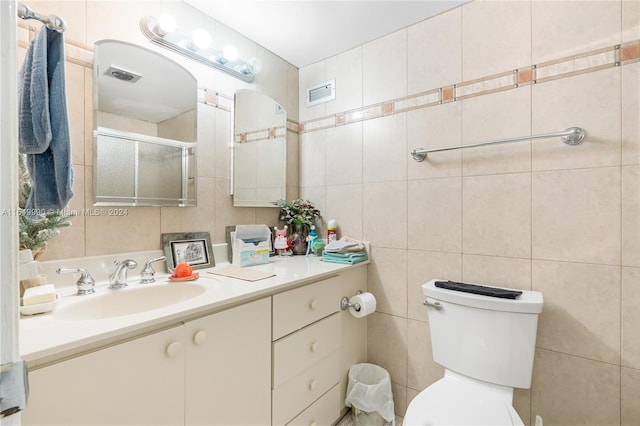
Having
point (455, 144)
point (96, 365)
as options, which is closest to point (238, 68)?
point (455, 144)

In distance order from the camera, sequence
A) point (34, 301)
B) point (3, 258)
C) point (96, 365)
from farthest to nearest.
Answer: point (34, 301), point (96, 365), point (3, 258)

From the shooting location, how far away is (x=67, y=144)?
0.82 meters

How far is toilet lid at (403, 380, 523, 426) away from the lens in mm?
1004

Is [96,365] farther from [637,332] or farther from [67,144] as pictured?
[637,332]

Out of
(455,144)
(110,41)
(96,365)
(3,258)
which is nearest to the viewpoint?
(3,258)

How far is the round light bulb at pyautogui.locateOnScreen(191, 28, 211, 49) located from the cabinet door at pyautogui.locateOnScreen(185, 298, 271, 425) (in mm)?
1294

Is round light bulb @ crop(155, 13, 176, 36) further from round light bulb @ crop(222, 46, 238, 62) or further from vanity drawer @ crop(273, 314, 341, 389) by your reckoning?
vanity drawer @ crop(273, 314, 341, 389)

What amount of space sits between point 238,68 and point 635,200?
6.39ft

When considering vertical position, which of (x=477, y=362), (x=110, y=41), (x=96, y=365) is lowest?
(x=477, y=362)

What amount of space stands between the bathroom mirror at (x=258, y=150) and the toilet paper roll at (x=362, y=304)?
0.81m

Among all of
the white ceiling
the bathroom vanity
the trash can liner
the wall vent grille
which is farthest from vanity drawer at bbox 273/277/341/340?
the white ceiling

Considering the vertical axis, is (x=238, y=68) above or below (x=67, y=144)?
above

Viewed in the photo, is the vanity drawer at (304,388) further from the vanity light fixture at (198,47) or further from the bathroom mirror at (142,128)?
the vanity light fixture at (198,47)

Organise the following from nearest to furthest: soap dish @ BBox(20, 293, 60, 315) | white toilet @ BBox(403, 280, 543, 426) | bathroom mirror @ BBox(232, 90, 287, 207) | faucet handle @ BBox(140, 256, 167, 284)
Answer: soap dish @ BBox(20, 293, 60, 315), white toilet @ BBox(403, 280, 543, 426), faucet handle @ BBox(140, 256, 167, 284), bathroom mirror @ BBox(232, 90, 287, 207)
